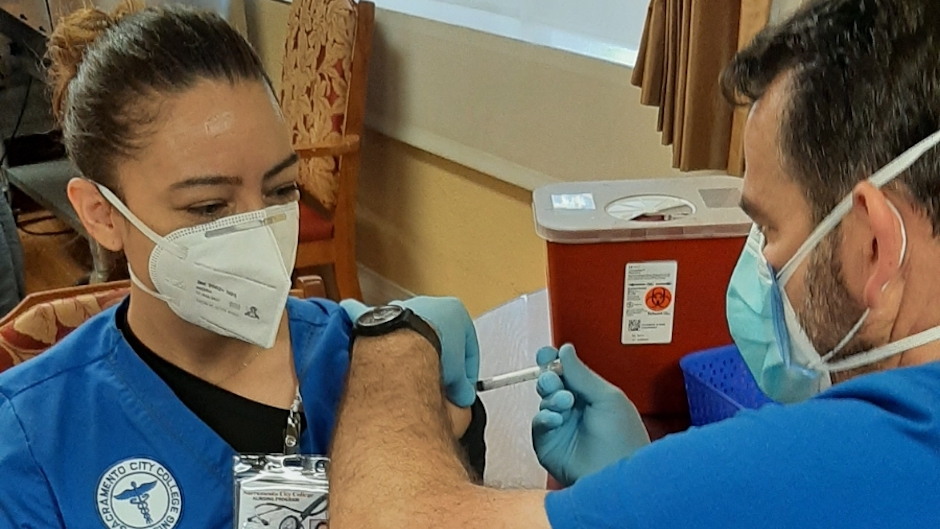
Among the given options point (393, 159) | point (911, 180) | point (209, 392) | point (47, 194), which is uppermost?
point (911, 180)

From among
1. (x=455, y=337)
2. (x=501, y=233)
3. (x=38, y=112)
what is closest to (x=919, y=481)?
(x=455, y=337)

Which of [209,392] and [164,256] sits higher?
[164,256]

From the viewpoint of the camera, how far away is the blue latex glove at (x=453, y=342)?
3.85ft

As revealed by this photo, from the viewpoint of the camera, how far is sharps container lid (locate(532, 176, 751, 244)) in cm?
130

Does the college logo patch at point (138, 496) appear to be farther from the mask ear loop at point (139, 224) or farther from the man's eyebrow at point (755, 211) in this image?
the man's eyebrow at point (755, 211)

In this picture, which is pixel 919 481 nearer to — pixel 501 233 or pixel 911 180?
pixel 911 180

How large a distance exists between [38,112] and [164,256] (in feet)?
11.3

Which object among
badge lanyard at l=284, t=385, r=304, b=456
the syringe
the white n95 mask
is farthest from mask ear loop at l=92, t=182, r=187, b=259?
the syringe

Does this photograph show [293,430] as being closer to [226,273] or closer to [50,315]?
[226,273]

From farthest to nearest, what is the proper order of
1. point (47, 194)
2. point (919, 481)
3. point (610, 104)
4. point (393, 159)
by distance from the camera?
point (47, 194) < point (393, 159) < point (610, 104) < point (919, 481)

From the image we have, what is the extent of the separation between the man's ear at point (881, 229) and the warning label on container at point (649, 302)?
1.70 ft

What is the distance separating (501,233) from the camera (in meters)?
2.71

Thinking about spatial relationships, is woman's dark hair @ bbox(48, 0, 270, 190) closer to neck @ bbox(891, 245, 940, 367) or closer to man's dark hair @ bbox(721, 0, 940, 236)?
man's dark hair @ bbox(721, 0, 940, 236)

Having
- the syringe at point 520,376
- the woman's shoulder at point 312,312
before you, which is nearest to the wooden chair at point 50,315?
the woman's shoulder at point 312,312
